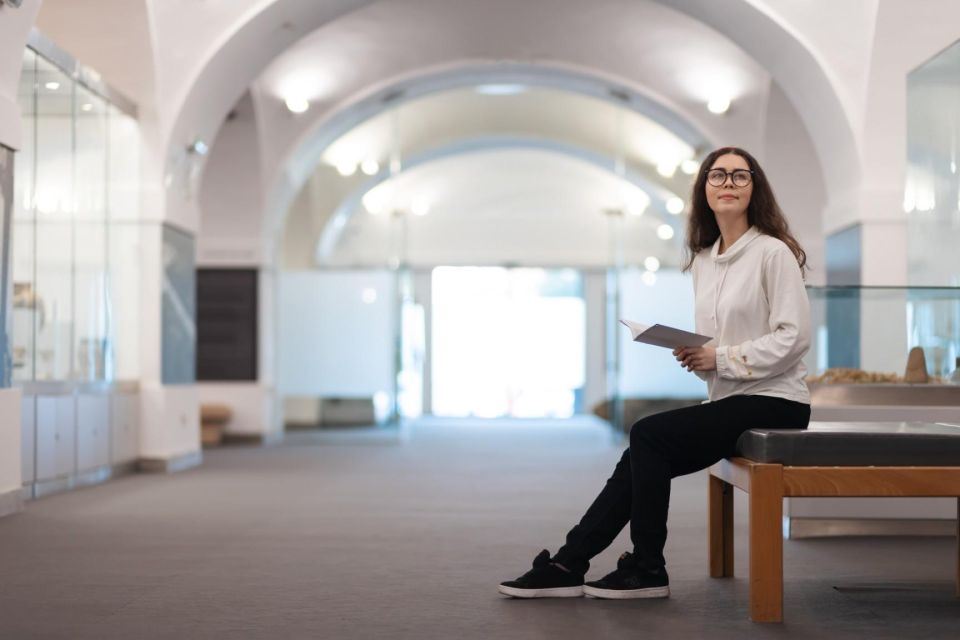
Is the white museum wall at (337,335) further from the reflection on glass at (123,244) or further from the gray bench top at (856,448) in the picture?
the gray bench top at (856,448)

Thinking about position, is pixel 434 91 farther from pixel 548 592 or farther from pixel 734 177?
pixel 548 592

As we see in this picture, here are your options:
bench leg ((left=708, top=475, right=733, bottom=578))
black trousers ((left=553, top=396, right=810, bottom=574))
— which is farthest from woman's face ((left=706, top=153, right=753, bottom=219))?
bench leg ((left=708, top=475, right=733, bottom=578))

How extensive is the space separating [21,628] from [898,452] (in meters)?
2.53

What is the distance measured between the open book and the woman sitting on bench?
0.03 m

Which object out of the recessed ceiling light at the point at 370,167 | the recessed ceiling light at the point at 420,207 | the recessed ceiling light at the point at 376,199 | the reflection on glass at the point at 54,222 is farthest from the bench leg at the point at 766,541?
the recessed ceiling light at the point at 420,207

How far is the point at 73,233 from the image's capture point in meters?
8.30

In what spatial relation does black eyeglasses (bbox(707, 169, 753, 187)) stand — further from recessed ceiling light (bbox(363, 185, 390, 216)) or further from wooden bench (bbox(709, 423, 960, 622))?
recessed ceiling light (bbox(363, 185, 390, 216))

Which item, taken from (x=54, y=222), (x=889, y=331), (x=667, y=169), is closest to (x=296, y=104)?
(x=667, y=169)

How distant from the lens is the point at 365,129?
1401 cm

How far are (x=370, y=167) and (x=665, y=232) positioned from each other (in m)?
3.54

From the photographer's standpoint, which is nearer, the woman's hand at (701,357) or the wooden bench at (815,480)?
the wooden bench at (815,480)

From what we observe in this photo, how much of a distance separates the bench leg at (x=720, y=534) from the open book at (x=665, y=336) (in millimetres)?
A: 787

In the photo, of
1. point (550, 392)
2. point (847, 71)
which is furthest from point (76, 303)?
point (550, 392)

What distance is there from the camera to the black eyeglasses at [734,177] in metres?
3.90
